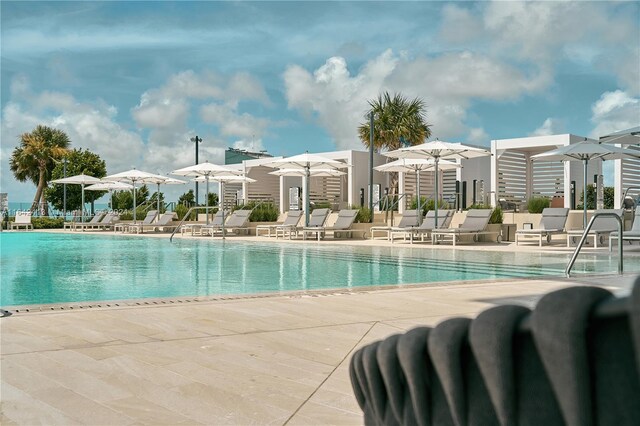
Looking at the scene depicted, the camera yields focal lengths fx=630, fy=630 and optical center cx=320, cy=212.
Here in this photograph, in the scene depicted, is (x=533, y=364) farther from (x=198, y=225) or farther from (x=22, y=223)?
(x=22, y=223)

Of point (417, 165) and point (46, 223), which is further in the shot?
point (46, 223)

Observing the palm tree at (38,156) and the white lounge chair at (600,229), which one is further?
the palm tree at (38,156)

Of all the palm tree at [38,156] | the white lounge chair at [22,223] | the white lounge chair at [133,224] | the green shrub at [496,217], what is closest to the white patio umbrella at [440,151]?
the green shrub at [496,217]

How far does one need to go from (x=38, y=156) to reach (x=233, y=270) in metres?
40.5

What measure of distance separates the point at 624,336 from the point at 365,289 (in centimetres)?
545

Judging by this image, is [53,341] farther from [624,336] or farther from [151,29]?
[151,29]

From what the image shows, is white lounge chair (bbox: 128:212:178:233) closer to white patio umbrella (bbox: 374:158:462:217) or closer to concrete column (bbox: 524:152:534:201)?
white patio umbrella (bbox: 374:158:462:217)

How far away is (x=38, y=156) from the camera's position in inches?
1758

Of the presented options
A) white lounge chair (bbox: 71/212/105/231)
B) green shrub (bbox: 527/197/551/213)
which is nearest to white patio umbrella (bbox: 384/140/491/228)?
green shrub (bbox: 527/197/551/213)

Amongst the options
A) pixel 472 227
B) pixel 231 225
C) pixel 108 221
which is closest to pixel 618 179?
pixel 472 227

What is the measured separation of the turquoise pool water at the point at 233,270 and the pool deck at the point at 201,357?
1.89 meters

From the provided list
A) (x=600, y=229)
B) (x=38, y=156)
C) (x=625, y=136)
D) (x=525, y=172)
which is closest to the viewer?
(x=625, y=136)

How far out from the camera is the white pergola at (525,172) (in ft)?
74.0

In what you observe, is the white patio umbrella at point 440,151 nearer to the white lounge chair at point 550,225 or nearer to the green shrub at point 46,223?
the white lounge chair at point 550,225
